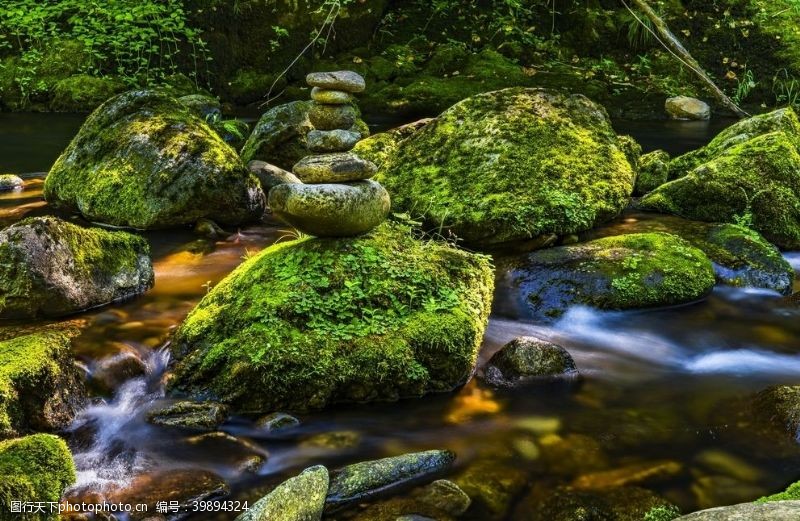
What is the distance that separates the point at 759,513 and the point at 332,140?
4078 millimetres

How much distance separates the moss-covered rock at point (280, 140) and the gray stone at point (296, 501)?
26.4 ft

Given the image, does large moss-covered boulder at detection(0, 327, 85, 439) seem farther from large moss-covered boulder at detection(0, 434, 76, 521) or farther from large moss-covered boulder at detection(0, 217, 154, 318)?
large moss-covered boulder at detection(0, 217, 154, 318)

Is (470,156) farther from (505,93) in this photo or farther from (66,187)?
(66,187)

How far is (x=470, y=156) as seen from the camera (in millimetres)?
7770

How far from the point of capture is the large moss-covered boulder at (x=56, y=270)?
5410 millimetres

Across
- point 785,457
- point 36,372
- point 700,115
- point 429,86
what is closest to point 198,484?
point 36,372

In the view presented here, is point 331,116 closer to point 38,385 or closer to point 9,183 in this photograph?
point 38,385

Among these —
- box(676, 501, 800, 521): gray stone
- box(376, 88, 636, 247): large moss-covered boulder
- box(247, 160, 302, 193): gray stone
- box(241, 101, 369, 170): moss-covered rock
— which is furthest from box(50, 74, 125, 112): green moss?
box(676, 501, 800, 521): gray stone

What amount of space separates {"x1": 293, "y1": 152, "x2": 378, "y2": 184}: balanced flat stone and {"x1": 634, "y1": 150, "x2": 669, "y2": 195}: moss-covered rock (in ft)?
18.4

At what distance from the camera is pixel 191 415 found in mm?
4383

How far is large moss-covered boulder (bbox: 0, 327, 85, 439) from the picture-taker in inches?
152

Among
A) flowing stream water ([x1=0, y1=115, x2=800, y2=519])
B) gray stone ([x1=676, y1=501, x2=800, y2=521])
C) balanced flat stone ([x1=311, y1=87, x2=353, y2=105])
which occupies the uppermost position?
balanced flat stone ([x1=311, y1=87, x2=353, y2=105])

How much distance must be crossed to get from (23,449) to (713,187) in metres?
7.73

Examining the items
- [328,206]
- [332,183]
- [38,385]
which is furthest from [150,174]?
[38,385]
